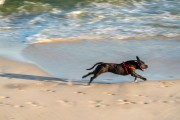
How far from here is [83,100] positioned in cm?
681

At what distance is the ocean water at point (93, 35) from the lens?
349 inches

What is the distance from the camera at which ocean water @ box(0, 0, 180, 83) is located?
8.86m

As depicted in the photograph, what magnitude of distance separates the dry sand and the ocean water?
526 millimetres

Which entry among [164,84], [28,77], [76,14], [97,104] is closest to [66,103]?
[97,104]

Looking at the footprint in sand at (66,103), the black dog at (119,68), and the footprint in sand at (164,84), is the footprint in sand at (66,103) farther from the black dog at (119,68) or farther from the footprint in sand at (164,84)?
the footprint in sand at (164,84)

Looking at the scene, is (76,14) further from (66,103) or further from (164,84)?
(66,103)

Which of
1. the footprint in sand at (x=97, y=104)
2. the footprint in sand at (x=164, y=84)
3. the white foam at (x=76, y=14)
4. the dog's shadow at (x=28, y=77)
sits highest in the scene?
the white foam at (x=76, y=14)

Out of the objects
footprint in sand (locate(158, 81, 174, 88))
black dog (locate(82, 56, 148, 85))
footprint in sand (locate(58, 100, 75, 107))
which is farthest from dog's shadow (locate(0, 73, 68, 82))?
footprint in sand (locate(158, 81, 174, 88))

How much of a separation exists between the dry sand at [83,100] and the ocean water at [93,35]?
526 millimetres

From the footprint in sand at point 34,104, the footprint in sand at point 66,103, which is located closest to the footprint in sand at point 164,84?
the footprint in sand at point 66,103

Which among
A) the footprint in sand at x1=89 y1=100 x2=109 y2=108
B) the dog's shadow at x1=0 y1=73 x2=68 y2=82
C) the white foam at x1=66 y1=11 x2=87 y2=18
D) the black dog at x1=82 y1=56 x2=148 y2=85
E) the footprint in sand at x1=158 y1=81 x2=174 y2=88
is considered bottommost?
the footprint in sand at x1=89 y1=100 x2=109 y2=108

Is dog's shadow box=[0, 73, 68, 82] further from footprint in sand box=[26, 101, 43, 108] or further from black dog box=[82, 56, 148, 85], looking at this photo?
footprint in sand box=[26, 101, 43, 108]

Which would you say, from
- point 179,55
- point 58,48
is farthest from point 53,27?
point 179,55

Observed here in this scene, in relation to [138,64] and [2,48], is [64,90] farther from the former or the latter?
[2,48]
